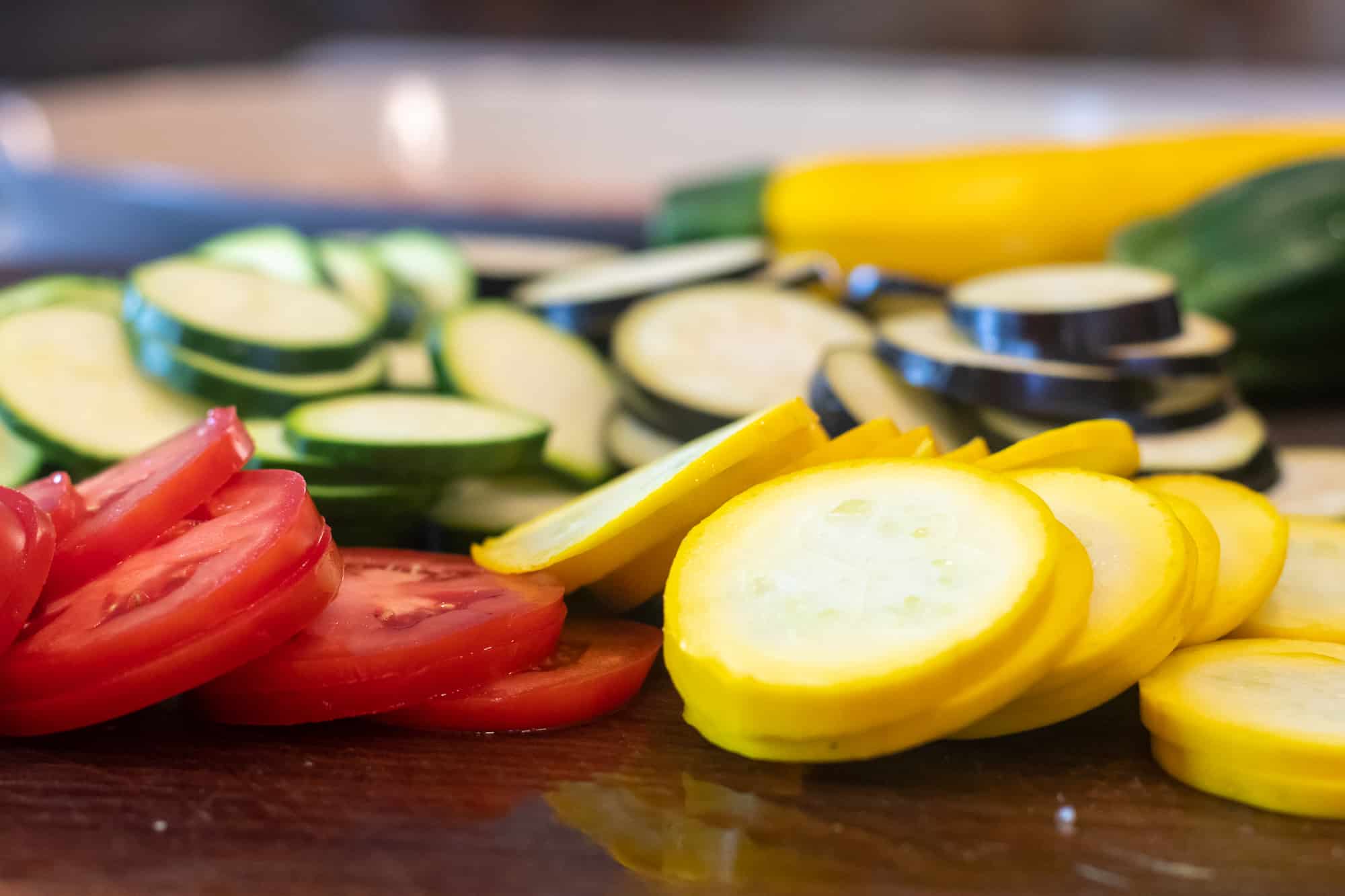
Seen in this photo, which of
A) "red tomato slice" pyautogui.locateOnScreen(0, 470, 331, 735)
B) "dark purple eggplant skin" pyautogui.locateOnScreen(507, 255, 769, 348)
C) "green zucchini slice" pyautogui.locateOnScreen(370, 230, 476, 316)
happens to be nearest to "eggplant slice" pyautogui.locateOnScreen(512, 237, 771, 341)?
"dark purple eggplant skin" pyautogui.locateOnScreen(507, 255, 769, 348)

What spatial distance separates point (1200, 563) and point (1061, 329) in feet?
2.38

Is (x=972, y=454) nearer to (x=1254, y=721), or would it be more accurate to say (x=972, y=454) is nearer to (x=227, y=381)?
(x=1254, y=721)

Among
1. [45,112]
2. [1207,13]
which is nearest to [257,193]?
[45,112]

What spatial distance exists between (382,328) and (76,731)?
1183mm

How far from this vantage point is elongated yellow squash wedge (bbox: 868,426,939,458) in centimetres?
144

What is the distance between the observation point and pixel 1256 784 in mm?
1144

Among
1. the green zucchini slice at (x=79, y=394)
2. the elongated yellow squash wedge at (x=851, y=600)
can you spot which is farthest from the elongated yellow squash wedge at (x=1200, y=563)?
the green zucchini slice at (x=79, y=394)

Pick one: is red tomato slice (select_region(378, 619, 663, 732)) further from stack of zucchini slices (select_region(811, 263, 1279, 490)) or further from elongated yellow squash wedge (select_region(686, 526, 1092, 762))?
stack of zucchini slices (select_region(811, 263, 1279, 490))

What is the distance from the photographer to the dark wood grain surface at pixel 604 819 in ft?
3.51

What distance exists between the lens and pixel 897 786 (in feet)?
3.91

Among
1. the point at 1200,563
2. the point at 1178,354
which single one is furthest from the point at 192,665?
the point at 1178,354

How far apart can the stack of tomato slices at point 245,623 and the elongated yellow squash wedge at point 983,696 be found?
253mm

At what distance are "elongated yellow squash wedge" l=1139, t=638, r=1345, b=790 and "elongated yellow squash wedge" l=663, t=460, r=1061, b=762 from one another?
0.62 feet

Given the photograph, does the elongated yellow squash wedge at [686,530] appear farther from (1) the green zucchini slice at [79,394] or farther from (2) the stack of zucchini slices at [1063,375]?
(1) the green zucchini slice at [79,394]
